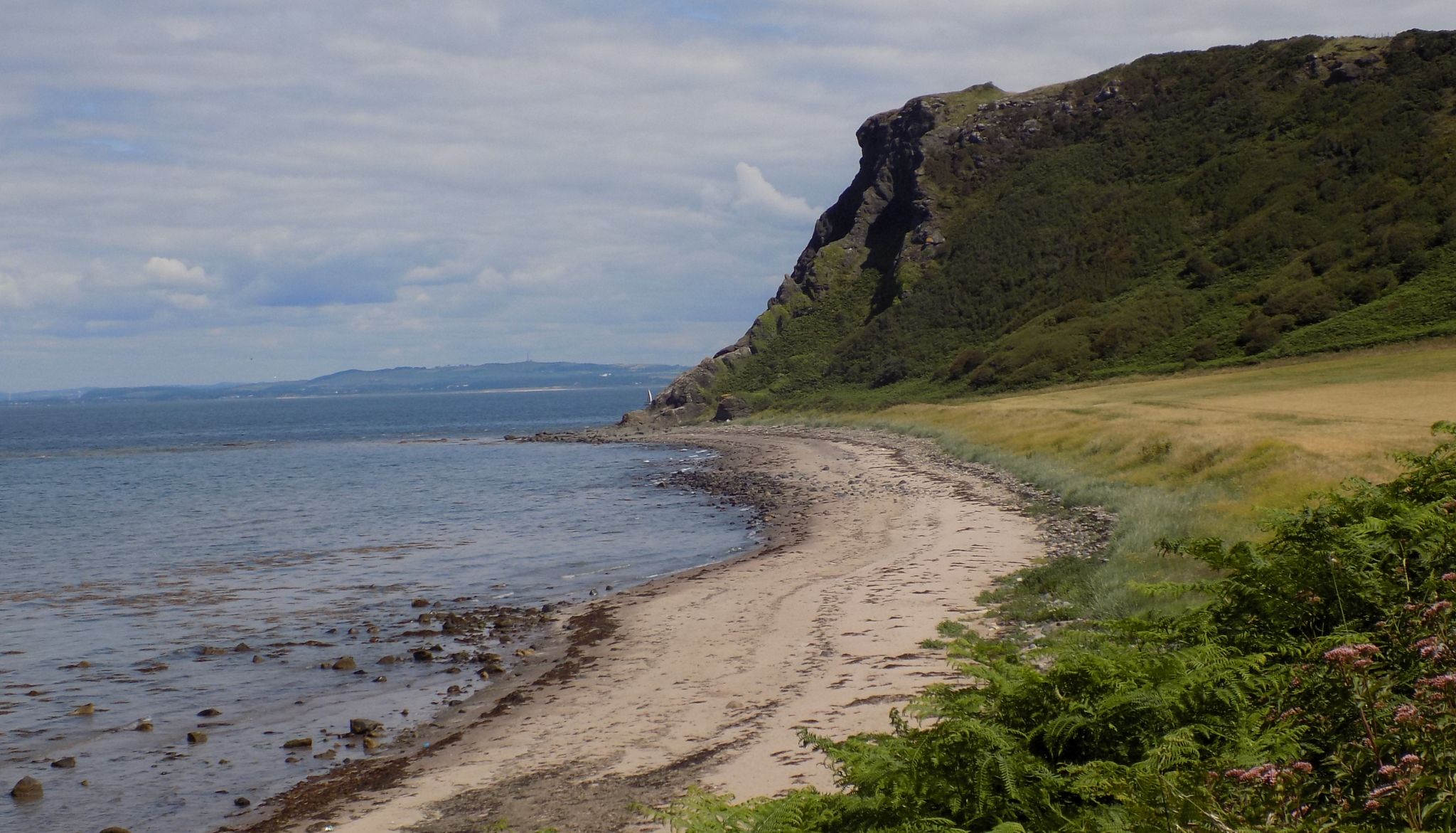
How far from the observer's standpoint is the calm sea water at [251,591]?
12.7 meters

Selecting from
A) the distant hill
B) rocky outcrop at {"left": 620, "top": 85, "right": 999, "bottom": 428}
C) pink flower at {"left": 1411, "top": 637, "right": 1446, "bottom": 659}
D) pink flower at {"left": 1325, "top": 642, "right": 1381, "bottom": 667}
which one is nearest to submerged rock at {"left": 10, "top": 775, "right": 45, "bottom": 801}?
pink flower at {"left": 1325, "top": 642, "right": 1381, "bottom": 667}

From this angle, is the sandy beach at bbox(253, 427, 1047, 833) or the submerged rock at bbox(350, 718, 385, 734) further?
the submerged rock at bbox(350, 718, 385, 734)

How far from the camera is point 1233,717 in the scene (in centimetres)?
438

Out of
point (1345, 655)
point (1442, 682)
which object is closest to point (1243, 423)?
point (1345, 655)

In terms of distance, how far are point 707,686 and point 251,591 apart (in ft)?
52.8

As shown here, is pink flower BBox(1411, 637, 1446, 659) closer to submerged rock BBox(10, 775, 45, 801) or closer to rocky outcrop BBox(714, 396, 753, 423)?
submerged rock BBox(10, 775, 45, 801)

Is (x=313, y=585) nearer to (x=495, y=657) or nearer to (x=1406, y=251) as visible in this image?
(x=495, y=657)

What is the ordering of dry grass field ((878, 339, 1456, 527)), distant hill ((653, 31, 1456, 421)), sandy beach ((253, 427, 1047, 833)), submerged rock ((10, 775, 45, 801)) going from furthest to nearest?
distant hill ((653, 31, 1456, 421)) → dry grass field ((878, 339, 1456, 527)) → submerged rock ((10, 775, 45, 801)) → sandy beach ((253, 427, 1047, 833))

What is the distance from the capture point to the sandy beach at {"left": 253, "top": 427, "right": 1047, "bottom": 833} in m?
10.1

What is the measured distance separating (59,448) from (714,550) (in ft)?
340

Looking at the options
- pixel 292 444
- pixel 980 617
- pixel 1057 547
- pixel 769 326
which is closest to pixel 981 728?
pixel 980 617

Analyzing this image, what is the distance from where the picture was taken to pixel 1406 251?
6794 centimetres

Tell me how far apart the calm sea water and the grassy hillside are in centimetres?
3676

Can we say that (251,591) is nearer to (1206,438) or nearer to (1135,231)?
(1206,438)
